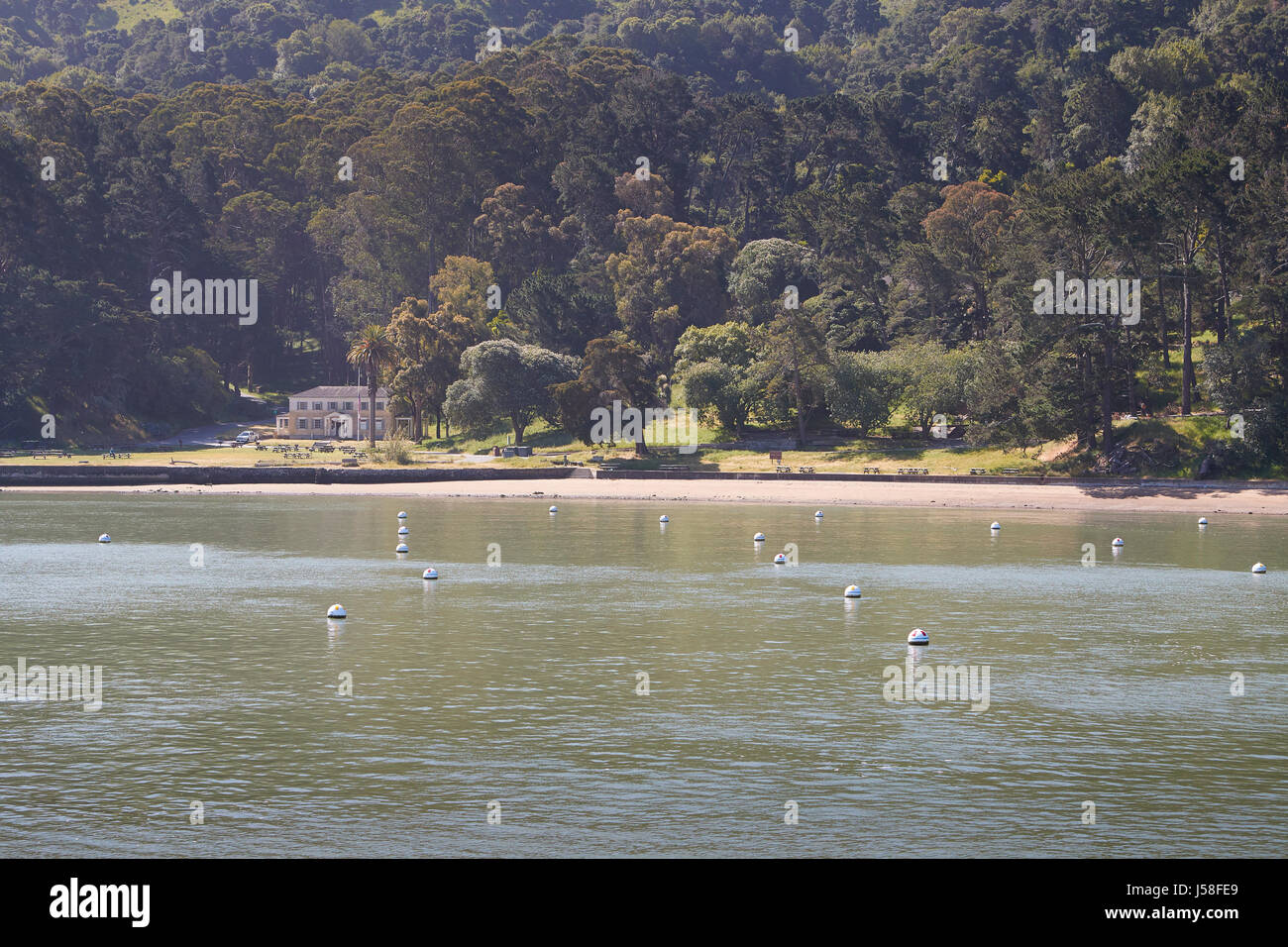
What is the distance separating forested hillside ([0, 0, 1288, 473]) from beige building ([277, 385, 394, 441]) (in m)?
9.13

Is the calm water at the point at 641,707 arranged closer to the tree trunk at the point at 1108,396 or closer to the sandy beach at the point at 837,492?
the sandy beach at the point at 837,492

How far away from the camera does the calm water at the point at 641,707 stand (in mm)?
22938

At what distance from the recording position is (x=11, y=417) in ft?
454

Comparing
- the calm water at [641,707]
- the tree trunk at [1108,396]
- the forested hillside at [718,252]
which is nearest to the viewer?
the calm water at [641,707]

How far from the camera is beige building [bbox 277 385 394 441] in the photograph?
160875mm

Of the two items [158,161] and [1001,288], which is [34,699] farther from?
[158,161]

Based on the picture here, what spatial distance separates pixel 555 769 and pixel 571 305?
402 ft

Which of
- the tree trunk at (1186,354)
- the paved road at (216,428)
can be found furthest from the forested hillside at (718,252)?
the paved road at (216,428)

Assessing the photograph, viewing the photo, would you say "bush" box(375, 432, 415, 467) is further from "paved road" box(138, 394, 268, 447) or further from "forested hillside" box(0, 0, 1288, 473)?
"paved road" box(138, 394, 268, 447)

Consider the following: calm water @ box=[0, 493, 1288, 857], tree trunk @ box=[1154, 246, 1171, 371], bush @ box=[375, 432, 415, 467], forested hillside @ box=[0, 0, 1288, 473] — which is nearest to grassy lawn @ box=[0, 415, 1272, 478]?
bush @ box=[375, 432, 415, 467]

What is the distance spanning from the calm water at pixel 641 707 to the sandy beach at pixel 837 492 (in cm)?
2609

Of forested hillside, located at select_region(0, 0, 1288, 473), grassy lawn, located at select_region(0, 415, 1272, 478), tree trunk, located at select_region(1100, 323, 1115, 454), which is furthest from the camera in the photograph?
forested hillside, located at select_region(0, 0, 1288, 473)
